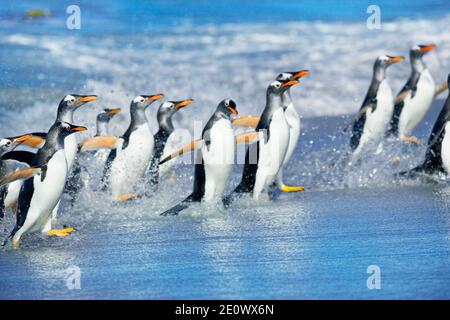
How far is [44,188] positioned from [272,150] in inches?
76.2

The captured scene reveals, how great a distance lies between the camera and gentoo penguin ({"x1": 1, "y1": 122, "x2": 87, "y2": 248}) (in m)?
5.35

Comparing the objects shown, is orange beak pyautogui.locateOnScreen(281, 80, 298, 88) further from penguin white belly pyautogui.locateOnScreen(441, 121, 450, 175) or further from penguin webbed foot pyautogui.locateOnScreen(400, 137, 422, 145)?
penguin webbed foot pyautogui.locateOnScreen(400, 137, 422, 145)

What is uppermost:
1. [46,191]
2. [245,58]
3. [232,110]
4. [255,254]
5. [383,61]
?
[245,58]

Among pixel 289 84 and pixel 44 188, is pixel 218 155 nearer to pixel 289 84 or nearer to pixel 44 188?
pixel 289 84

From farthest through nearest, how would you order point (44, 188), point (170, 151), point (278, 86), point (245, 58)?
1. point (245, 58)
2. point (170, 151)
3. point (278, 86)
4. point (44, 188)

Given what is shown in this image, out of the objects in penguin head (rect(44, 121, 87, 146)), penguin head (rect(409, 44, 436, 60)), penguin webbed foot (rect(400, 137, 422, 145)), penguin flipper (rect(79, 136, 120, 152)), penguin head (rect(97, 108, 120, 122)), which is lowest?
penguin webbed foot (rect(400, 137, 422, 145))

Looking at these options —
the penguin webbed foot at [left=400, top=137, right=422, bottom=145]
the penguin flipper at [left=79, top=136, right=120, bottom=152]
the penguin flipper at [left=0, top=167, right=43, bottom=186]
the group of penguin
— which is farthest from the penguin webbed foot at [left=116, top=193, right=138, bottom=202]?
Result: the penguin webbed foot at [left=400, top=137, right=422, bottom=145]

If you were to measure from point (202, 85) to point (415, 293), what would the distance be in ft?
35.6

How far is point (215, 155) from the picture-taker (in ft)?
20.8

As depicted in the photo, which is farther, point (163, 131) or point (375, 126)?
point (375, 126)

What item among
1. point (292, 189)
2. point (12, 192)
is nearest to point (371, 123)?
point (292, 189)

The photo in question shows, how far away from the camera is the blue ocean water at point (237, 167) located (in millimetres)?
4188

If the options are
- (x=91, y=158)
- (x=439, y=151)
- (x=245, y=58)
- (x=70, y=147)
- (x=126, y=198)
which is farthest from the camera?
(x=245, y=58)

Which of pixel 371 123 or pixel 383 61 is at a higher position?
pixel 383 61
